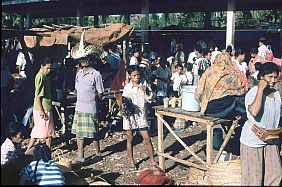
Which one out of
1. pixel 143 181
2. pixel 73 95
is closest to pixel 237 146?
pixel 143 181

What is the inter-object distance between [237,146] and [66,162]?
3.31m

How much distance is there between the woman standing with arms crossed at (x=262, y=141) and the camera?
199 inches

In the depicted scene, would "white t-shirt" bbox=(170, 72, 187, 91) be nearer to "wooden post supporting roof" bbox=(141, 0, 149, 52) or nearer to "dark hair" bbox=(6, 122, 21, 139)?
"dark hair" bbox=(6, 122, 21, 139)

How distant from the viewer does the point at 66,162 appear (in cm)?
659

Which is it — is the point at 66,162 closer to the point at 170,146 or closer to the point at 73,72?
the point at 170,146

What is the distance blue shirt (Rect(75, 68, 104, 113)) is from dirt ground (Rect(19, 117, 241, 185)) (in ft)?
3.29

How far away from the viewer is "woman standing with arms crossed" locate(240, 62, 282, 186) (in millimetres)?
5055

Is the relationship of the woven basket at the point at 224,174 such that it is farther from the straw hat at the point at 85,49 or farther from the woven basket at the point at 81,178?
the straw hat at the point at 85,49

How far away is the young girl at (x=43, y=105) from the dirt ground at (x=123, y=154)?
2.61 feet

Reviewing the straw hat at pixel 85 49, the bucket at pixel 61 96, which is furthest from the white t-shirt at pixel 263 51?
the bucket at pixel 61 96

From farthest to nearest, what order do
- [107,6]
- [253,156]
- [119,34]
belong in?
[107,6], [119,34], [253,156]

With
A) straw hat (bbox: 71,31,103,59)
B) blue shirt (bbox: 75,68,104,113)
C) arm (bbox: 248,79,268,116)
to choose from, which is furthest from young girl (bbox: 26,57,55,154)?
arm (bbox: 248,79,268,116)

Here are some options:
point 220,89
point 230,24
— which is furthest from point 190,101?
point 230,24

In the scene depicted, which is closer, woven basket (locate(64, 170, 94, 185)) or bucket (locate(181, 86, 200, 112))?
woven basket (locate(64, 170, 94, 185))
